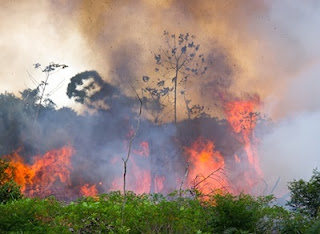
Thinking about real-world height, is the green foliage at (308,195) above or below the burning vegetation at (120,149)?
below

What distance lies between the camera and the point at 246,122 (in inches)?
1634

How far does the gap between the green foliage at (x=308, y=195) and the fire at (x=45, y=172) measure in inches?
824

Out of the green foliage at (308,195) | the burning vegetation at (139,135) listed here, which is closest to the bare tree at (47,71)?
the burning vegetation at (139,135)

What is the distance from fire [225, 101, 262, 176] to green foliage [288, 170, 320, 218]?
A: 80.2 feet

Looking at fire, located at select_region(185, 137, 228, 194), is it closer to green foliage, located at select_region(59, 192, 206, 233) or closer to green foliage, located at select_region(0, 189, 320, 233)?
green foliage, located at select_region(0, 189, 320, 233)

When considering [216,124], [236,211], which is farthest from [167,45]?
[236,211]

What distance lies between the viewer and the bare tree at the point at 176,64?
41.8 metres

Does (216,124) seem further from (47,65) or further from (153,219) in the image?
(153,219)

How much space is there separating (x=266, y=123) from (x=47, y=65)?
25.0 metres

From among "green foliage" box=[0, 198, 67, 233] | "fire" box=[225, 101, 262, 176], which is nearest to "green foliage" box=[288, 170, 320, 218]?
"green foliage" box=[0, 198, 67, 233]

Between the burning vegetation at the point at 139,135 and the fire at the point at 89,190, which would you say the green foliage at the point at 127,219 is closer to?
the burning vegetation at the point at 139,135

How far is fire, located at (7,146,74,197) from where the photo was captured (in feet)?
100

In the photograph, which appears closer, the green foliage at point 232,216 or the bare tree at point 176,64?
the green foliage at point 232,216

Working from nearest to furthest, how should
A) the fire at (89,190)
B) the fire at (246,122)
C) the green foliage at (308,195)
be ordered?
the green foliage at (308,195) → the fire at (89,190) → the fire at (246,122)
